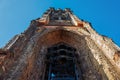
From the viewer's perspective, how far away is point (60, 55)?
14.4 meters

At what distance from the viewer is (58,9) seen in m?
28.8

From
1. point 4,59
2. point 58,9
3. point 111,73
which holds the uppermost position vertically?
point 58,9

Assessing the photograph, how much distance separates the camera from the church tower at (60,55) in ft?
32.9

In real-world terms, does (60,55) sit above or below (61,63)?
above

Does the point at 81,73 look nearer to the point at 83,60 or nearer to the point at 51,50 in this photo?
the point at 83,60

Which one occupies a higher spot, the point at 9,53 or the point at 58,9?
the point at 58,9

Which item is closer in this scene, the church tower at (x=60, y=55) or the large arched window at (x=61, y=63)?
the church tower at (x=60, y=55)

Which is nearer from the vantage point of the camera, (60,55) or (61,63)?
(61,63)

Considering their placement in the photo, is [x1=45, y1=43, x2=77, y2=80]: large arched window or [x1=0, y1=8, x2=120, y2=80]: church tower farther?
[x1=45, y1=43, x2=77, y2=80]: large arched window

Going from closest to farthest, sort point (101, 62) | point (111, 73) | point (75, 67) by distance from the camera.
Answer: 1. point (111, 73)
2. point (101, 62)
3. point (75, 67)

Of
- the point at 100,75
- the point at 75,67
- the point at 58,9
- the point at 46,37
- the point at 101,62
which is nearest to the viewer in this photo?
the point at 100,75

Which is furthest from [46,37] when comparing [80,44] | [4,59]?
[4,59]

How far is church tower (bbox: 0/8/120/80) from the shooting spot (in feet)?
32.9

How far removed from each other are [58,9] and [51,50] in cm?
1397
